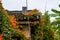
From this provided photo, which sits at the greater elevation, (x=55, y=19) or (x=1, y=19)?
(x=55, y=19)

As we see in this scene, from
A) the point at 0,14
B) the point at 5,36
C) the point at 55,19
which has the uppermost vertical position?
the point at 55,19

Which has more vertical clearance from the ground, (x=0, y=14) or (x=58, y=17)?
(x=58, y=17)

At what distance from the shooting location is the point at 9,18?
1078cm

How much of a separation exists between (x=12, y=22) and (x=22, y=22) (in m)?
5.83

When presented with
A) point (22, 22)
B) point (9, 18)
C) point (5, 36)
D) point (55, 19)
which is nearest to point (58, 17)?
point (55, 19)

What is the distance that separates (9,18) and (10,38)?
963 mm

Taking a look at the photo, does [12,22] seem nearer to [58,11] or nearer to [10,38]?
[10,38]

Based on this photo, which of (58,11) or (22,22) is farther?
(22,22)

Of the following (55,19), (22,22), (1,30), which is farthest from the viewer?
(22,22)

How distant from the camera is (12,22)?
36.3 feet

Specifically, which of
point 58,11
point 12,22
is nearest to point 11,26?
point 12,22

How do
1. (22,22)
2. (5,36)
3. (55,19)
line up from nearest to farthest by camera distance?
(55,19) → (5,36) → (22,22)

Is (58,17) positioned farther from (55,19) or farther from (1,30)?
(1,30)

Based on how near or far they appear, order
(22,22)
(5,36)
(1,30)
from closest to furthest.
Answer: (5,36), (1,30), (22,22)
